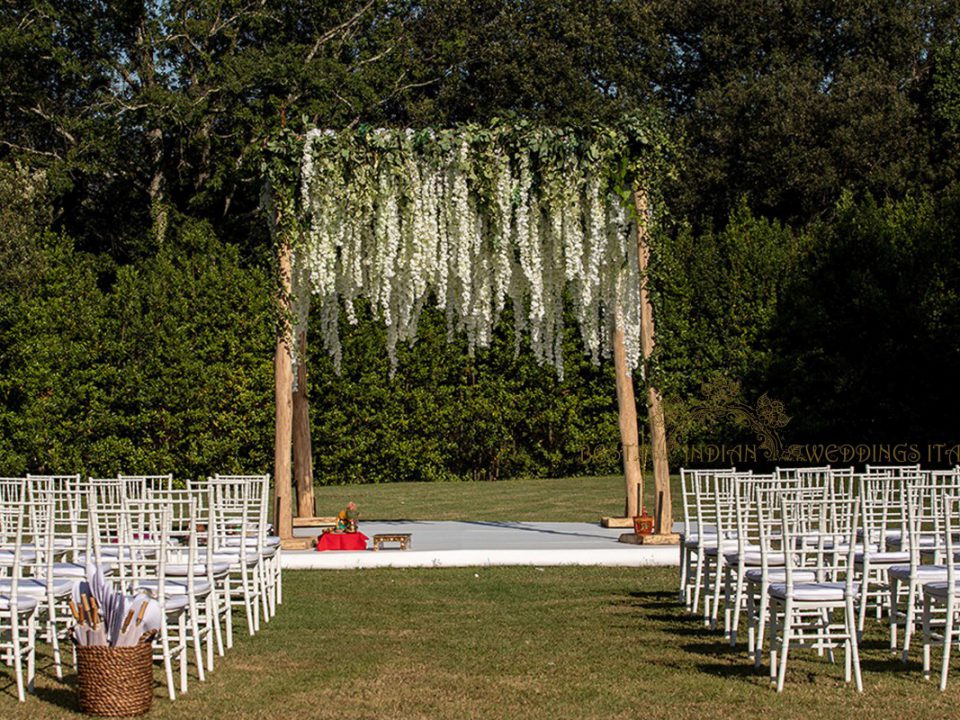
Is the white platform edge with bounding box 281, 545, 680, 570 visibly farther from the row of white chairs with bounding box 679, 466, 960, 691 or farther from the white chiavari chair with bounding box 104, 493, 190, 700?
the white chiavari chair with bounding box 104, 493, 190, 700

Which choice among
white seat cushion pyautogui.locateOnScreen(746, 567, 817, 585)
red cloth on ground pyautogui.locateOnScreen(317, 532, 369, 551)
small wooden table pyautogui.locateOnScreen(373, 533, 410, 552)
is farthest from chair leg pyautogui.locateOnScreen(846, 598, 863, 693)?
red cloth on ground pyautogui.locateOnScreen(317, 532, 369, 551)

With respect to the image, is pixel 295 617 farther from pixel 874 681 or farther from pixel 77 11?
pixel 77 11

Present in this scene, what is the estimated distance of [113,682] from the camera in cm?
623

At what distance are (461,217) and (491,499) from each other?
664cm

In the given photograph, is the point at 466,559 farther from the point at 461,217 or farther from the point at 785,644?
the point at 785,644

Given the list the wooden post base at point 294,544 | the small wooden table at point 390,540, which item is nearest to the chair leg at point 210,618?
the small wooden table at point 390,540

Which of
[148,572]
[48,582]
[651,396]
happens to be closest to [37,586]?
[48,582]

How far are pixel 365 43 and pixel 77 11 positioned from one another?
219 inches

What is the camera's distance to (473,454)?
874 inches

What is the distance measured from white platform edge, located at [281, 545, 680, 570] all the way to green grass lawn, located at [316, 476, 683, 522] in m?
4.01

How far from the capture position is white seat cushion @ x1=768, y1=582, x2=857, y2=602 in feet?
22.2

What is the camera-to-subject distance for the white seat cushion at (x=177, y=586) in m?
7.20

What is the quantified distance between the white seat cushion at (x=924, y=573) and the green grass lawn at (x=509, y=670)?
0.48m

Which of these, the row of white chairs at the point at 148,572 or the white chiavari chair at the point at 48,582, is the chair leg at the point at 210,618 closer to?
the row of white chairs at the point at 148,572
